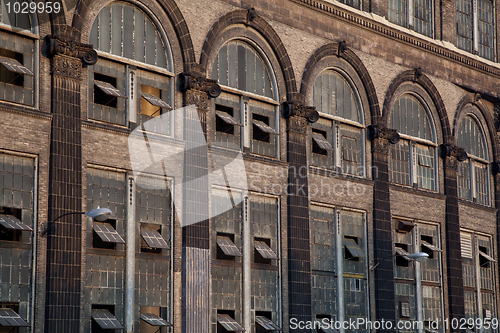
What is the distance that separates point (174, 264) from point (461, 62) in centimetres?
2404

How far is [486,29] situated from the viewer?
1976 inches

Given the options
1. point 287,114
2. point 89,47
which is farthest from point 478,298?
point 89,47

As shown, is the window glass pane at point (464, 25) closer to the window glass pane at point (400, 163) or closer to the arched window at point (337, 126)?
the window glass pane at point (400, 163)

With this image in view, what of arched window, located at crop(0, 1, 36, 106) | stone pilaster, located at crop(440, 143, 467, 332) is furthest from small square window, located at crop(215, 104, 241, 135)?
stone pilaster, located at crop(440, 143, 467, 332)

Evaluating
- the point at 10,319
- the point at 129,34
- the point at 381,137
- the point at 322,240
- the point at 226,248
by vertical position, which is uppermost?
the point at 129,34

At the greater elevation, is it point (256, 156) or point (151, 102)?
point (151, 102)

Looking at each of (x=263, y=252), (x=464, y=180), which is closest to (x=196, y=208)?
(x=263, y=252)

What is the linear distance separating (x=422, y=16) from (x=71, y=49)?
23.6 m

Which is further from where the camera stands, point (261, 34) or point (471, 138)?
point (471, 138)

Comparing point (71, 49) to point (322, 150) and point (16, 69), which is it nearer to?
point (16, 69)

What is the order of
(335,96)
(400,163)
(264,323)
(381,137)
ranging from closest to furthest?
(264,323), (335,96), (381,137), (400,163)

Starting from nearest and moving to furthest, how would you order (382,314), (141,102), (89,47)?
(89,47), (141,102), (382,314)

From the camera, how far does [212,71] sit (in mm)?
34531

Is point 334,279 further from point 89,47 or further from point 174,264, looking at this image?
point 89,47
